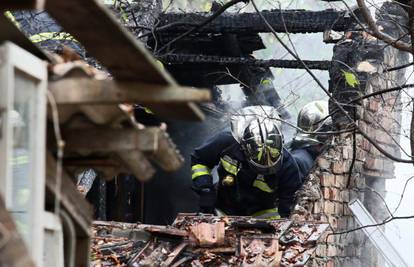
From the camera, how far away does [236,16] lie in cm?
1269

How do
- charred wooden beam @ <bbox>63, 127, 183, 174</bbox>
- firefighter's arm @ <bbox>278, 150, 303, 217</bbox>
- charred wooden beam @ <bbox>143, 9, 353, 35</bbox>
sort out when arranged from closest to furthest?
1. charred wooden beam @ <bbox>63, 127, 183, 174</bbox>
2. firefighter's arm @ <bbox>278, 150, 303, 217</bbox>
3. charred wooden beam @ <bbox>143, 9, 353, 35</bbox>

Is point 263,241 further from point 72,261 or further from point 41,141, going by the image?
point 41,141

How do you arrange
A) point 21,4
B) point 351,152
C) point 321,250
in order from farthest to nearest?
point 351,152 → point 321,250 → point 21,4

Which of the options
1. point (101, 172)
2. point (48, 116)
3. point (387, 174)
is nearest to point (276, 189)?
point (387, 174)

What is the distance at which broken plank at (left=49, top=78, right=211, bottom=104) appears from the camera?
4129 millimetres

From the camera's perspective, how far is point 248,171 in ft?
39.2

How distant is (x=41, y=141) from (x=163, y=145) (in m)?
0.63

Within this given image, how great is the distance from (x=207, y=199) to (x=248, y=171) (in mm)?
653

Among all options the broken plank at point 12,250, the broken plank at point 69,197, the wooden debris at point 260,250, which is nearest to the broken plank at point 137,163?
the broken plank at point 69,197

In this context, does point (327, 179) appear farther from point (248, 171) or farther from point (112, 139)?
point (112, 139)

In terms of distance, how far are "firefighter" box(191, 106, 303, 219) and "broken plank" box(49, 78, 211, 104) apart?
730 centimetres

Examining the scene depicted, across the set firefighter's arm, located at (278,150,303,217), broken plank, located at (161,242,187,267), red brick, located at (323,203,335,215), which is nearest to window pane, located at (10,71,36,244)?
broken plank, located at (161,242,187,267)

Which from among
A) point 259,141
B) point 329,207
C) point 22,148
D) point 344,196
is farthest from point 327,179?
point 22,148

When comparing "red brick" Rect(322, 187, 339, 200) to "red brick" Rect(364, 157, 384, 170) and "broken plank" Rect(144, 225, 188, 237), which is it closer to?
"red brick" Rect(364, 157, 384, 170)
